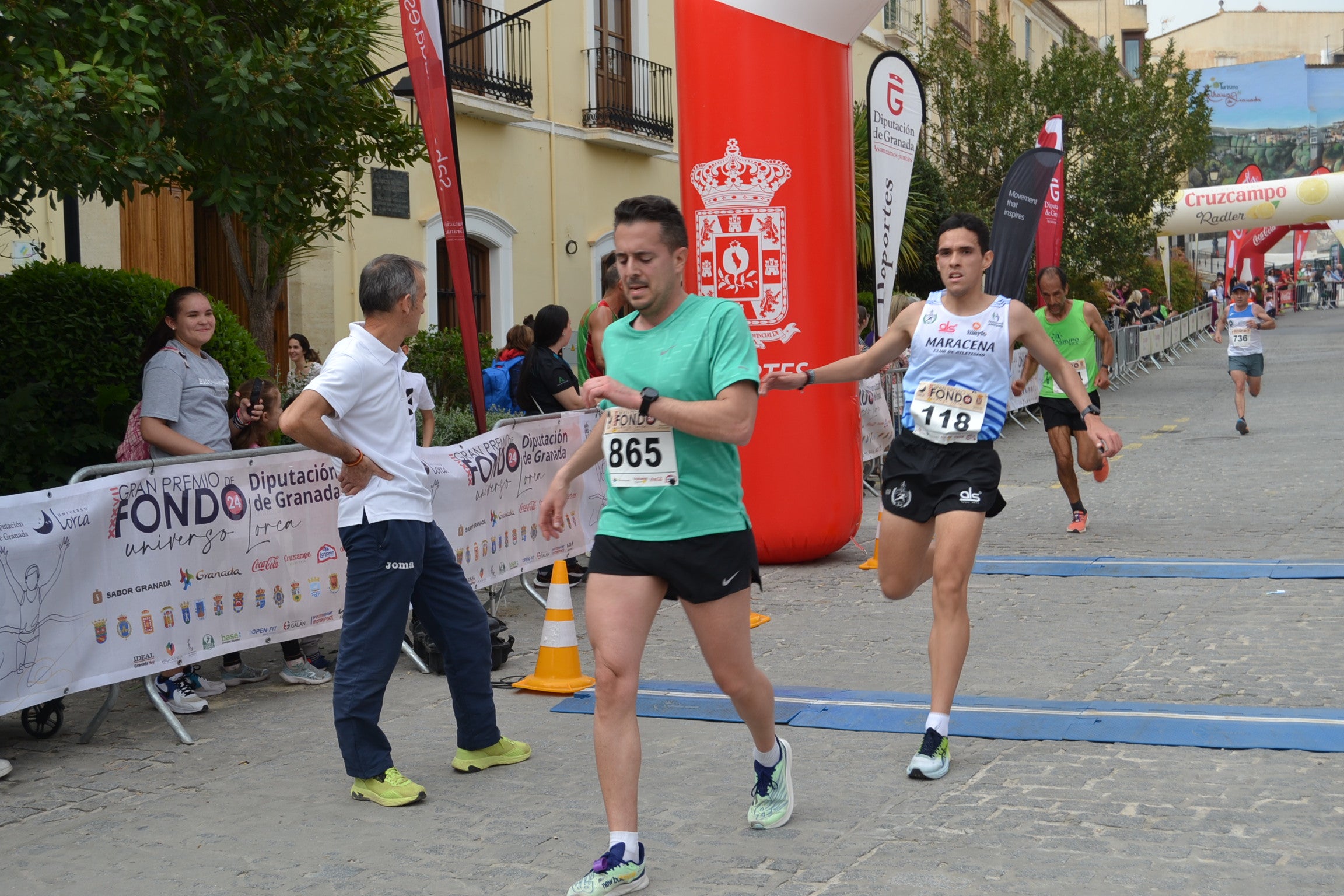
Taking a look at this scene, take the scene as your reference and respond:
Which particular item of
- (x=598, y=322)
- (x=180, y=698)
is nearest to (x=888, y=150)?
(x=598, y=322)

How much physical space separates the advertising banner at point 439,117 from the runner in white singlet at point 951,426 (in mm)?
2688

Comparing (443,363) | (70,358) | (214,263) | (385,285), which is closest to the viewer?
(385,285)

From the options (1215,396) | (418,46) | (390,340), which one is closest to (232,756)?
(390,340)

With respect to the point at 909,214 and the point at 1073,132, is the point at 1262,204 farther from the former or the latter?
the point at 909,214

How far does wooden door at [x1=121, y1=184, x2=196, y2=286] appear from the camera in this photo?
13977mm

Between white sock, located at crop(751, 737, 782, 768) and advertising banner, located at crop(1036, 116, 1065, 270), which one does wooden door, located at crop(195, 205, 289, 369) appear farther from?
white sock, located at crop(751, 737, 782, 768)

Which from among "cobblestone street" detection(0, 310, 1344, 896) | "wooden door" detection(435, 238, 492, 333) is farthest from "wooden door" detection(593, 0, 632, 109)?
"cobblestone street" detection(0, 310, 1344, 896)

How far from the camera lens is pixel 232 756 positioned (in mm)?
5430

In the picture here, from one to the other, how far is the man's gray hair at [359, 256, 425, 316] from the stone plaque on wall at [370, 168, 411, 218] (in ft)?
38.2

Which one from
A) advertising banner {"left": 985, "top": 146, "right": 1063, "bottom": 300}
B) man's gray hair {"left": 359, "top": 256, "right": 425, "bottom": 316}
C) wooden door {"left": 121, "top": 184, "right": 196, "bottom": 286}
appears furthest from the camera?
advertising banner {"left": 985, "top": 146, "right": 1063, "bottom": 300}

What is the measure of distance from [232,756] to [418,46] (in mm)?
3744

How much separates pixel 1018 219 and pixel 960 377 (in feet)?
37.6

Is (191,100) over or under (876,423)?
over

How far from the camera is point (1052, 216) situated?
20000mm
